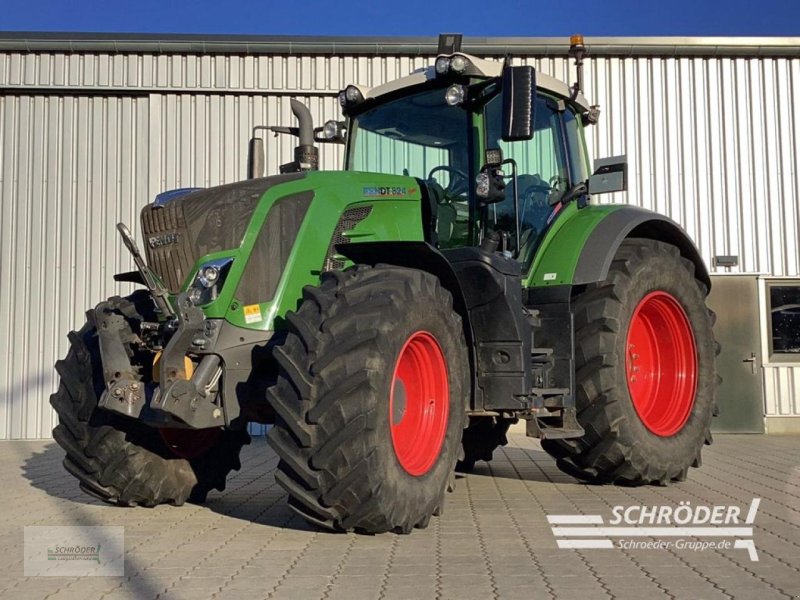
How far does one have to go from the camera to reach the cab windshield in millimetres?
6461

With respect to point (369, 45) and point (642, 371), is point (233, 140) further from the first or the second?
point (642, 371)

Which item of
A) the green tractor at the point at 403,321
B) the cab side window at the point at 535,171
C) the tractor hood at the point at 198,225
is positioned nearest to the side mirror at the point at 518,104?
the green tractor at the point at 403,321

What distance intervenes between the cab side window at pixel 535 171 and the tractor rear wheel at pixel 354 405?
1.62 m

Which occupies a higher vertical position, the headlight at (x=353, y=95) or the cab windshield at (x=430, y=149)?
the headlight at (x=353, y=95)

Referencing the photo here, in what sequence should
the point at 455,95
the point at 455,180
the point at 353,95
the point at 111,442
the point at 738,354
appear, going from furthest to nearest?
the point at 738,354
the point at 353,95
the point at 455,180
the point at 455,95
the point at 111,442

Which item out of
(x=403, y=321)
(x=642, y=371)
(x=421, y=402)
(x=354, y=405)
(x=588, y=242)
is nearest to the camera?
(x=354, y=405)

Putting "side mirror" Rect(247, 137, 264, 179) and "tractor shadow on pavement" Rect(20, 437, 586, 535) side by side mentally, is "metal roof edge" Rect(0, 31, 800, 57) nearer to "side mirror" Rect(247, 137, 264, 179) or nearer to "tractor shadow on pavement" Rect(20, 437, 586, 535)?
"tractor shadow on pavement" Rect(20, 437, 586, 535)

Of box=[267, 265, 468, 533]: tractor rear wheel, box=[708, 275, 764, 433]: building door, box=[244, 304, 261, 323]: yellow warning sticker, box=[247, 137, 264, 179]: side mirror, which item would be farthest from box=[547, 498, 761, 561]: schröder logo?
box=[708, 275, 764, 433]: building door

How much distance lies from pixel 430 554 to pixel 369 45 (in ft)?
31.6

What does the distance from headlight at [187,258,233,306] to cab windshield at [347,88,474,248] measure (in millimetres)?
1681

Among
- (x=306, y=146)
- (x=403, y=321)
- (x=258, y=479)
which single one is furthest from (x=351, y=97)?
(x=258, y=479)

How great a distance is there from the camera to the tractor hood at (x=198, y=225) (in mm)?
5453

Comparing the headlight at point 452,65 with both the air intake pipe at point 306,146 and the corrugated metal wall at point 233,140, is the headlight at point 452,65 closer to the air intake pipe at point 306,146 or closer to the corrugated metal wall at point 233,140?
the air intake pipe at point 306,146

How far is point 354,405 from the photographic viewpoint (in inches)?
180
